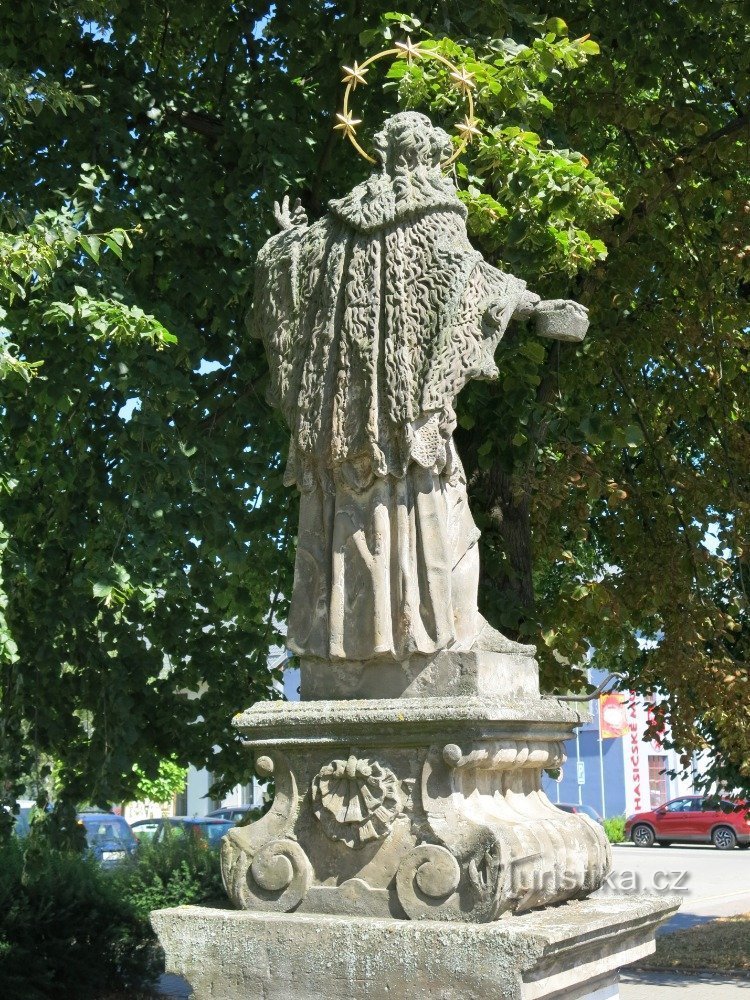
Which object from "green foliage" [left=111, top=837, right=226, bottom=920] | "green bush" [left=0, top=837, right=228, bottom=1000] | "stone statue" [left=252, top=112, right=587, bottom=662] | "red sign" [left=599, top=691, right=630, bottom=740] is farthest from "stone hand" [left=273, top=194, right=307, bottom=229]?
"red sign" [left=599, top=691, right=630, bottom=740]

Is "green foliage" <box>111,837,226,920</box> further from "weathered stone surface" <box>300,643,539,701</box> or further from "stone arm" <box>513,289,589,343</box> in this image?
"stone arm" <box>513,289,589,343</box>

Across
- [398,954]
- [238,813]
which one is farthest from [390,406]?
[238,813]

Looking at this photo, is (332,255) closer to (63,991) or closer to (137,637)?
(137,637)

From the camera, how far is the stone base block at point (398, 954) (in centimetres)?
416

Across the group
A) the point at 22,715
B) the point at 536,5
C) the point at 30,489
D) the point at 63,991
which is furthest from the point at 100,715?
the point at 536,5

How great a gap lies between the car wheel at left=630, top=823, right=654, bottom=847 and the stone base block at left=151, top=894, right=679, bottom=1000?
3103cm

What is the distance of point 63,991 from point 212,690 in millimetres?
2560

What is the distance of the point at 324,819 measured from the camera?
468cm

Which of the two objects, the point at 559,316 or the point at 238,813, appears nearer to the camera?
the point at 559,316

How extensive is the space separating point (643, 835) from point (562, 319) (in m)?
31.6

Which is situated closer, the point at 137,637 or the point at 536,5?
the point at 536,5

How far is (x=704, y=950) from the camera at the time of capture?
14047 millimetres

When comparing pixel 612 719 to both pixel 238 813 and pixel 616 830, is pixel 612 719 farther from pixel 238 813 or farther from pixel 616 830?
pixel 238 813

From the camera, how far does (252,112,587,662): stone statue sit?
4.80 m
